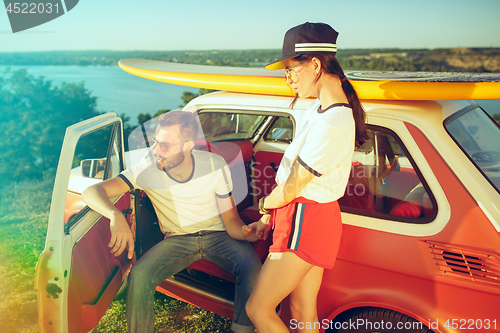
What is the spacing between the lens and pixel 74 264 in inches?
73.3

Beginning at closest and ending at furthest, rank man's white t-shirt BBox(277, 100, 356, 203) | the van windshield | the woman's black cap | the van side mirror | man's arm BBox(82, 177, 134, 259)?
man's white t-shirt BBox(277, 100, 356, 203), the woman's black cap, the van windshield, man's arm BBox(82, 177, 134, 259), the van side mirror

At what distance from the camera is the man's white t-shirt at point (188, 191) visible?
2.38 meters

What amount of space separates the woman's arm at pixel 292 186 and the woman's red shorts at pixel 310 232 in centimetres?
7

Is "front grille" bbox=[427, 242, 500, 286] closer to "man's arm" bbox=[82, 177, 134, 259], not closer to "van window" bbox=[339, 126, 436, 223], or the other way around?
"van window" bbox=[339, 126, 436, 223]

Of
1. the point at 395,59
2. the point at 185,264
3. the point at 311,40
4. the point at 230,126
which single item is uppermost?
the point at 311,40

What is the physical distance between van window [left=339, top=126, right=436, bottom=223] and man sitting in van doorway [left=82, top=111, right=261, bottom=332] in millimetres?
785

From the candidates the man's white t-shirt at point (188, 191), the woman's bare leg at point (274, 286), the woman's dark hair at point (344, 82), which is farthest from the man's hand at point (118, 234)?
the woman's dark hair at point (344, 82)

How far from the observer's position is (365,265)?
74.2 inches

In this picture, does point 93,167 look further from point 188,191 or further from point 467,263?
point 467,263

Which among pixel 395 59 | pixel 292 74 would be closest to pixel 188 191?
pixel 292 74

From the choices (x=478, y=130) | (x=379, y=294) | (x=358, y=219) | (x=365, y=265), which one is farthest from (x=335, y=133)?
(x=478, y=130)

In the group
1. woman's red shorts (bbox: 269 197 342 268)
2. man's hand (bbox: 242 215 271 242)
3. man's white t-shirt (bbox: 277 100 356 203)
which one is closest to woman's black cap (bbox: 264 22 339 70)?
man's white t-shirt (bbox: 277 100 356 203)

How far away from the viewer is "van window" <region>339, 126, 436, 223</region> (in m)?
1.87

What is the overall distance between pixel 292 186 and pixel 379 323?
99 cm
